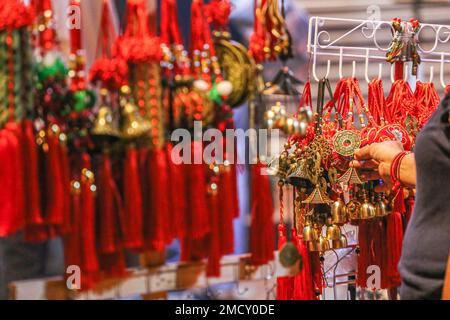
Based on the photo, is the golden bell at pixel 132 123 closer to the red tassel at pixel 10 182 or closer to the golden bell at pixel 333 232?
the red tassel at pixel 10 182

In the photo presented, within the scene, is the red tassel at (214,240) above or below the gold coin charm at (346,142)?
below

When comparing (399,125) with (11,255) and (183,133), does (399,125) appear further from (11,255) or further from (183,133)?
(11,255)

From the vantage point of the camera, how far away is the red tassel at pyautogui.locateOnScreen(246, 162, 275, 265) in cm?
146

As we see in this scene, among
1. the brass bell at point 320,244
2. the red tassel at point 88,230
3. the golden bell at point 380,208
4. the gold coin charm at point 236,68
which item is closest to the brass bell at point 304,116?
the gold coin charm at point 236,68

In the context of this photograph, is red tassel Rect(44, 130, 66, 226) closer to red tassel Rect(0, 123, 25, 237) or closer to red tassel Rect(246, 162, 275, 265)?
red tassel Rect(0, 123, 25, 237)

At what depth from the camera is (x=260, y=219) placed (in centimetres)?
146

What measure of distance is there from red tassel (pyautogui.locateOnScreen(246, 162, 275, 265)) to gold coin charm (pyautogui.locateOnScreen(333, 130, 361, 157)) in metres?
0.45

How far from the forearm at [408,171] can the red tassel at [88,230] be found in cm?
74

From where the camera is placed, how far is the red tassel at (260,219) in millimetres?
1455

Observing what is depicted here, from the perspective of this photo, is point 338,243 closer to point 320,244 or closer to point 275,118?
point 320,244

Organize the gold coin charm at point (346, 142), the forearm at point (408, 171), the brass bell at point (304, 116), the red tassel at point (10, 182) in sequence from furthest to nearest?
the gold coin charm at point (346, 142) < the forearm at point (408, 171) < the brass bell at point (304, 116) < the red tassel at point (10, 182)

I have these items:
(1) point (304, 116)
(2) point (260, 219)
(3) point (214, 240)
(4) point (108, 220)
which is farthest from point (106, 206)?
Answer: (1) point (304, 116)

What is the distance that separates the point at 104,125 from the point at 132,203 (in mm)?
165

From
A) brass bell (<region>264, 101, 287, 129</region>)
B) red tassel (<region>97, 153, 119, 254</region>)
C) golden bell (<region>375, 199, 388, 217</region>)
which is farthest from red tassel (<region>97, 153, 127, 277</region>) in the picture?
golden bell (<region>375, 199, 388, 217</region>)
